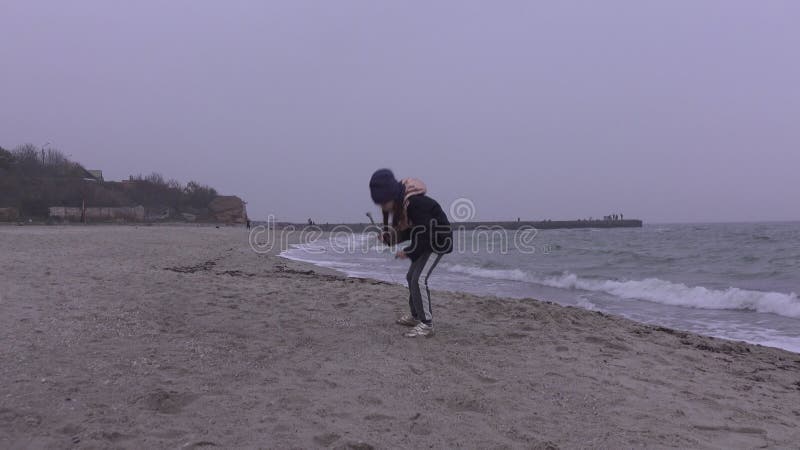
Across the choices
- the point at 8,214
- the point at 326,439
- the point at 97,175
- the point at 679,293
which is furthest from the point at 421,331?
the point at 97,175

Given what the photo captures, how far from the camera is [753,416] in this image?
134 inches

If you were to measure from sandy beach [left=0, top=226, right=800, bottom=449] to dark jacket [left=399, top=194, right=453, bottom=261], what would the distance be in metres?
→ 0.83

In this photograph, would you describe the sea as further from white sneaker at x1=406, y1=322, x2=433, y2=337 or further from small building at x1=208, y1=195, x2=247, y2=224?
small building at x1=208, y1=195, x2=247, y2=224

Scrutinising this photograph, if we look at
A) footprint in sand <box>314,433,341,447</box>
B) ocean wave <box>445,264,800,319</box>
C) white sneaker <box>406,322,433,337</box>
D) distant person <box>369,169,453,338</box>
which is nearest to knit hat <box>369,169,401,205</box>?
distant person <box>369,169,453,338</box>

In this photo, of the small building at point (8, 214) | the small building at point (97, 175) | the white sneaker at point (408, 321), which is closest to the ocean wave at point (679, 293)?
the white sneaker at point (408, 321)

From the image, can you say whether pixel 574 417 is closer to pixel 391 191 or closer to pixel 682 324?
pixel 391 191

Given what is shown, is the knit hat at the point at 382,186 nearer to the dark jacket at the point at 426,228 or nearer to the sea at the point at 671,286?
the dark jacket at the point at 426,228

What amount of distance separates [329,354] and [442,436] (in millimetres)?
1634

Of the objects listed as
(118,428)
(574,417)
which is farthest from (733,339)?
(118,428)

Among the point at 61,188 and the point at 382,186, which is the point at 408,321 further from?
the point at 61,188

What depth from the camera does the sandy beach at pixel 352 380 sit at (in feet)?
9.09

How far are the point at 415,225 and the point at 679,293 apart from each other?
7.90 meters

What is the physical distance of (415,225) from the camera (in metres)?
4.97

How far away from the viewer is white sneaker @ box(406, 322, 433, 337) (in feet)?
16.4
